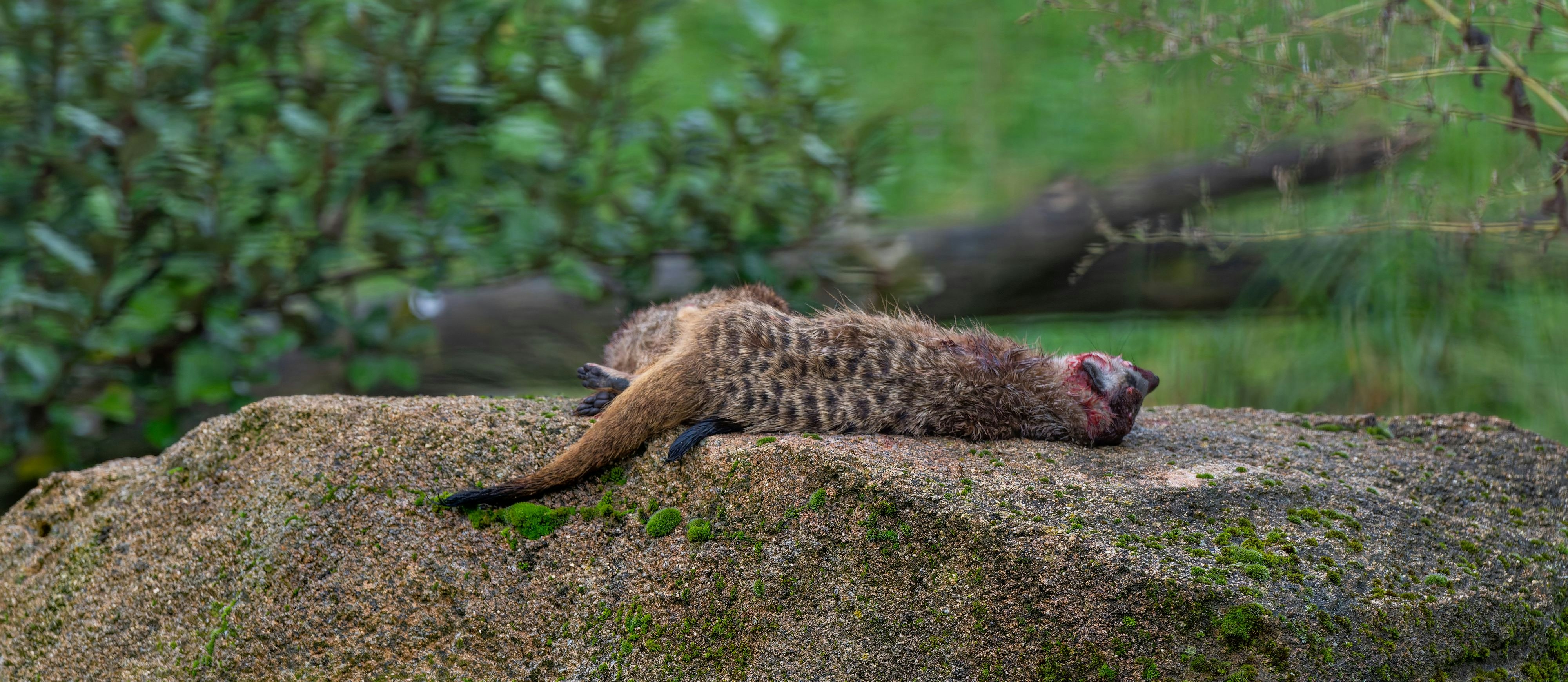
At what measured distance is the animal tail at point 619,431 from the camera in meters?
2.61

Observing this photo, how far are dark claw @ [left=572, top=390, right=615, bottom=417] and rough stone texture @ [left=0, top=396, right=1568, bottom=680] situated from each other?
0.27 feet

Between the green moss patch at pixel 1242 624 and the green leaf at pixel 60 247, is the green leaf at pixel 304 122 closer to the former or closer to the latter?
the green leaf at pixel 60 247

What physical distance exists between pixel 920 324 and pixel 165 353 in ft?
9.70

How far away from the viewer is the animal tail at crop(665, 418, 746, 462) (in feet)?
8.56

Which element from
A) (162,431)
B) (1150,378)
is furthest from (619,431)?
(162,431)

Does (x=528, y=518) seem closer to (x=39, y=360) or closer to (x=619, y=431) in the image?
(x=619, y=431)

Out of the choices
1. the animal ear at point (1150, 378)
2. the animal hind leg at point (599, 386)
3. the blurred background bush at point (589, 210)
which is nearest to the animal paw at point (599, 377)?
the animal hind leg at point (599, 386)

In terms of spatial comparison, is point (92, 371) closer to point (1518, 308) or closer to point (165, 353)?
point (165, 353)

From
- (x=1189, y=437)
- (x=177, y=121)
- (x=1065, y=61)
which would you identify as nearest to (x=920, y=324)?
(x=1189, y=437)

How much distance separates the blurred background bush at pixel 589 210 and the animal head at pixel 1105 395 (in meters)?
1.09

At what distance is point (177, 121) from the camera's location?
3.89m

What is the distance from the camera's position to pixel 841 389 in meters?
2.76

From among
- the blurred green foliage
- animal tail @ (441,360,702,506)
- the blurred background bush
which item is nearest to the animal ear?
the blurred background bush

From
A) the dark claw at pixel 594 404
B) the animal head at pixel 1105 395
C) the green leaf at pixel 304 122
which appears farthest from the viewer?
the green leaf at pixel 304 122
